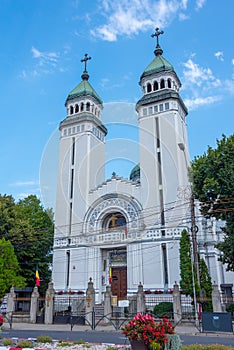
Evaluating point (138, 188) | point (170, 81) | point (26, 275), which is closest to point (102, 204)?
point (138, 188)

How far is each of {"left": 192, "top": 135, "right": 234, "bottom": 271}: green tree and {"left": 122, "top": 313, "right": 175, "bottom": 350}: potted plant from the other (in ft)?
41.3

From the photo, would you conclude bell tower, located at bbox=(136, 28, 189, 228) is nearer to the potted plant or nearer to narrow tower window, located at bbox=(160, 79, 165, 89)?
narrow tower window, located at bbox=(160, 79, 165, 89)

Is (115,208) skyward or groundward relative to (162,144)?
groundward

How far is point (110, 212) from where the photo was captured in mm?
29875

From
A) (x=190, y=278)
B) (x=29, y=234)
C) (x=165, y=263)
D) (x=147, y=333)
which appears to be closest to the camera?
(x=147, y=333)

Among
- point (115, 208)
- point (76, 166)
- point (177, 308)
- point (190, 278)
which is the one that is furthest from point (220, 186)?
Result: point (76, 166)

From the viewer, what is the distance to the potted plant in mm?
7293

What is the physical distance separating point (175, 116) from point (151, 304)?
16.2 metres

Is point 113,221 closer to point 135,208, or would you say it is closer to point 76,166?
point 135,208

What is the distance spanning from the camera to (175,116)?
95.6 feet

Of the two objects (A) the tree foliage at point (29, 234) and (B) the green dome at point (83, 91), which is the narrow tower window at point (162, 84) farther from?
(A) the tree foliage at point (29, 234)

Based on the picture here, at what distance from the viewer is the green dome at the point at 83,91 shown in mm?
35656

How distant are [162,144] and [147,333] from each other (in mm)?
22766

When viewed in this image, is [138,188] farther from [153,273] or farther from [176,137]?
[153,273]
